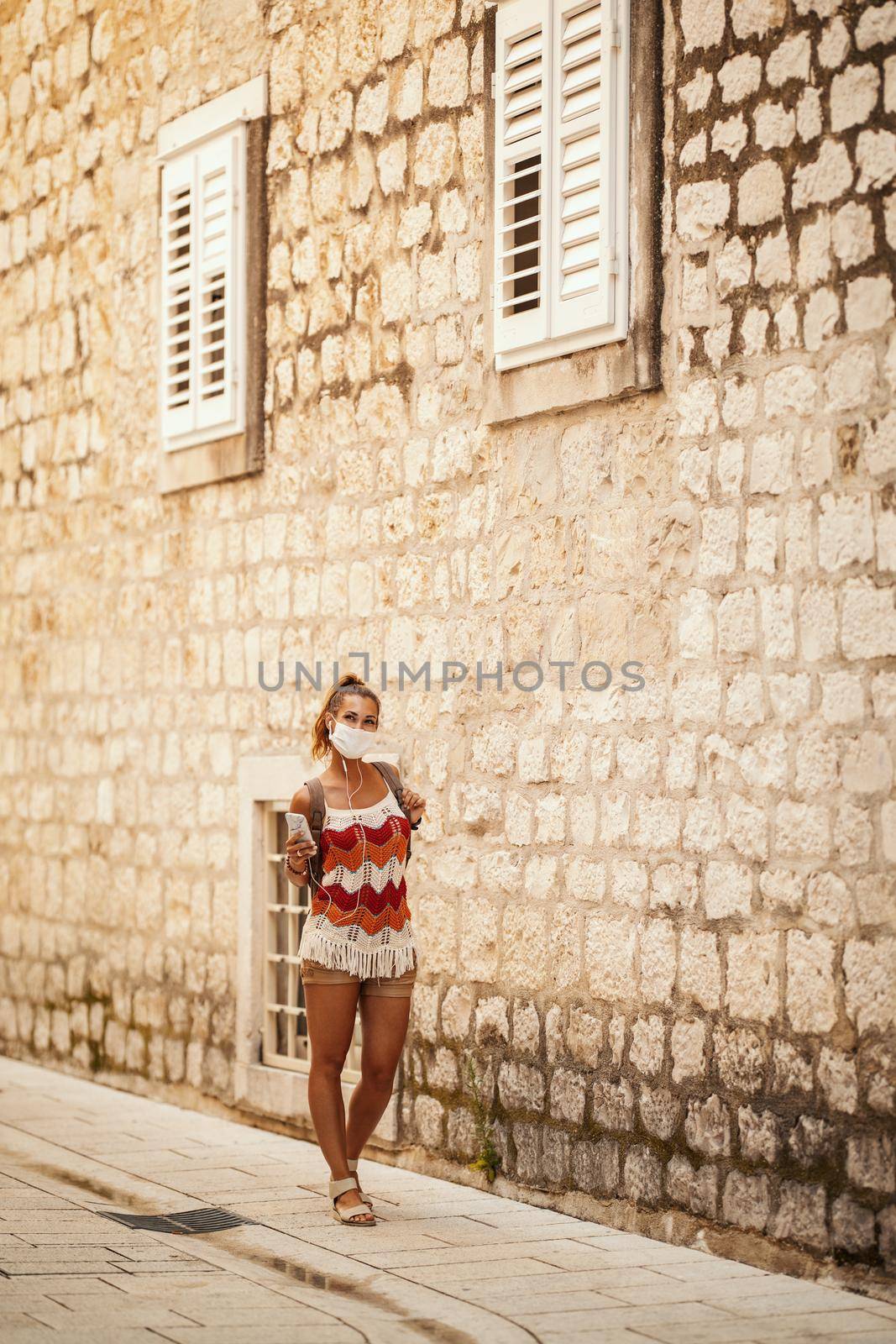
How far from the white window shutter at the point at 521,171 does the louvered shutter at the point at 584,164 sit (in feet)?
0.18

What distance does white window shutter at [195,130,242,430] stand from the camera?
9.54m

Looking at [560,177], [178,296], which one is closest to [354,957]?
[560,177]

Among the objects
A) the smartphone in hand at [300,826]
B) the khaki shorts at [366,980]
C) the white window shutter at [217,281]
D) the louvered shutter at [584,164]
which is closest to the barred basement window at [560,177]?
the louvered shutter at [584,164]

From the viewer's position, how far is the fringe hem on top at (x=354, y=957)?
677 cm

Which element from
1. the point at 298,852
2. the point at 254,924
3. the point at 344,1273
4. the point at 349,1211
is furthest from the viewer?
the point at 254,924

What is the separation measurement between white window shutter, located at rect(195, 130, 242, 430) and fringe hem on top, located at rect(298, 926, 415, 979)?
3460mm

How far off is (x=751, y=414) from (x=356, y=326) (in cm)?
273

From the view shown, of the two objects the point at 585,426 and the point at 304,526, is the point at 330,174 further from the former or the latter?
the point at 585,426

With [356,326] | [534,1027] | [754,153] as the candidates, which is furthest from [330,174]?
[534,1027]

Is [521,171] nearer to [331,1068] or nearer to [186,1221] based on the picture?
[331,1068]

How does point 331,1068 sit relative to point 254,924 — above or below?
below

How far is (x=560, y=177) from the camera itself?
24.1ft

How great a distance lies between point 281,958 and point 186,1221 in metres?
2.28

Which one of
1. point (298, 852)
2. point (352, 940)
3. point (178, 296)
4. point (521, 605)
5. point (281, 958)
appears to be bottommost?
point (281, 958)
